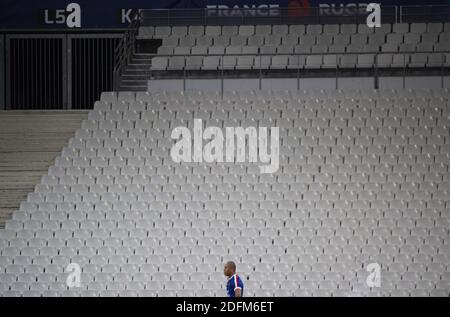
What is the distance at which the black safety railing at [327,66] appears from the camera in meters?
12.1

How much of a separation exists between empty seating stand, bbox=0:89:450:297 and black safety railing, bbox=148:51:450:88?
657 mm

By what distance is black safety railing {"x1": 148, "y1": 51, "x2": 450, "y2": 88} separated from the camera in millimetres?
12070

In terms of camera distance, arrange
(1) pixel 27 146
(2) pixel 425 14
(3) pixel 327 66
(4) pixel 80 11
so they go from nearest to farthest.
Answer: (2) pixel 425 14 < (1) pixel 27 146 < (3) pixel 327 66 < (4) pixel 80 11

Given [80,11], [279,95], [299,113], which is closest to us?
[299,113]

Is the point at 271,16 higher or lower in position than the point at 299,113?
higher

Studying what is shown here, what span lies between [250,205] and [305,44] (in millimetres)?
2644

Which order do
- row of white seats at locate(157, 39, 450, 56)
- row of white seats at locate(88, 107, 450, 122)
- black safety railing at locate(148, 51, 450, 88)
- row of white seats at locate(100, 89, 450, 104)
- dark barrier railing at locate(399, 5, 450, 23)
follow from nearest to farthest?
row of white seats at locate(88, 107, 450, 122), row of white seats at locate(100, 89, 450, 104), dark barrier railing at locate(399, 5, 450, 23), black safety railing at locate(148, 51, 450, 88), row of white seats at locate(157, 39, 450, 56)

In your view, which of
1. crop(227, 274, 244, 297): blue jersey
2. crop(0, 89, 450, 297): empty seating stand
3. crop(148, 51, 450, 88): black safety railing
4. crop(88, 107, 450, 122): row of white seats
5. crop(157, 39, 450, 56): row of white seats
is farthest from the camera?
crop(157, 39, 450, 56): row of white seats

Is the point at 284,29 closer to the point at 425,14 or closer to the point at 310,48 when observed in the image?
the point at 310,48

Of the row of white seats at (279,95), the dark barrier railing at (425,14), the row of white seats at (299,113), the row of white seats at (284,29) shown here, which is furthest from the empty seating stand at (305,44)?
the row of white seats at (299,113)

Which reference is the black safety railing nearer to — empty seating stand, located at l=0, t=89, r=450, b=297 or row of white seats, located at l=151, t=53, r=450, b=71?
row of white seats, located at l=151, t=53, r=450, b=71

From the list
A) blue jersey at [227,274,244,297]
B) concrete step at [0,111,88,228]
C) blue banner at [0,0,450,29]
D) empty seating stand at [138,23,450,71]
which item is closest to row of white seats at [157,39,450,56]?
empty seating stand at [138,23,450,71]

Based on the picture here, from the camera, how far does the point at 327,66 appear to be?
12156 millimetres

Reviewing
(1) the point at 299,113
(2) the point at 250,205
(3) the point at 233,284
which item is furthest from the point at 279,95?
(3) the point at 233,284
